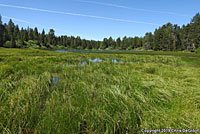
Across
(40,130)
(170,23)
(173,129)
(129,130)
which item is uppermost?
(170,23)

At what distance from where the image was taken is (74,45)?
13138cm

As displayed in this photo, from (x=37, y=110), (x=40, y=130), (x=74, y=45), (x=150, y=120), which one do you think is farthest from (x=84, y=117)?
(x=74, y=45)

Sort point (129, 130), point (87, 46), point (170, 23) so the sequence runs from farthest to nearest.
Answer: point (87, 46) → point (170, 23) → point (129, 130)

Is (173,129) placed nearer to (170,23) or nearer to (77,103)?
(77,103)

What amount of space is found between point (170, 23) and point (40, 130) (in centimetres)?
8956

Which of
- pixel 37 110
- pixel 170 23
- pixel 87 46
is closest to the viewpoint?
pixel 37 110

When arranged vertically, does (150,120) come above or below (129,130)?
above

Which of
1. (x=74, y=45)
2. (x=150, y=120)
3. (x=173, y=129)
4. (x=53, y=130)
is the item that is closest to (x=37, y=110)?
(x=53, y=130)

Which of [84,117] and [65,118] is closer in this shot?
[65,118]

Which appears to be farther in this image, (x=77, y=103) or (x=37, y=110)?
(x=77, y=103)

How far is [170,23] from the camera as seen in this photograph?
68.7m

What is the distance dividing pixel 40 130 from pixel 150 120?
300 centimetres

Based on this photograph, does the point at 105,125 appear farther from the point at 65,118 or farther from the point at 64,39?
the point at 64,39

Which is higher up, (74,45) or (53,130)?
(74,45)
